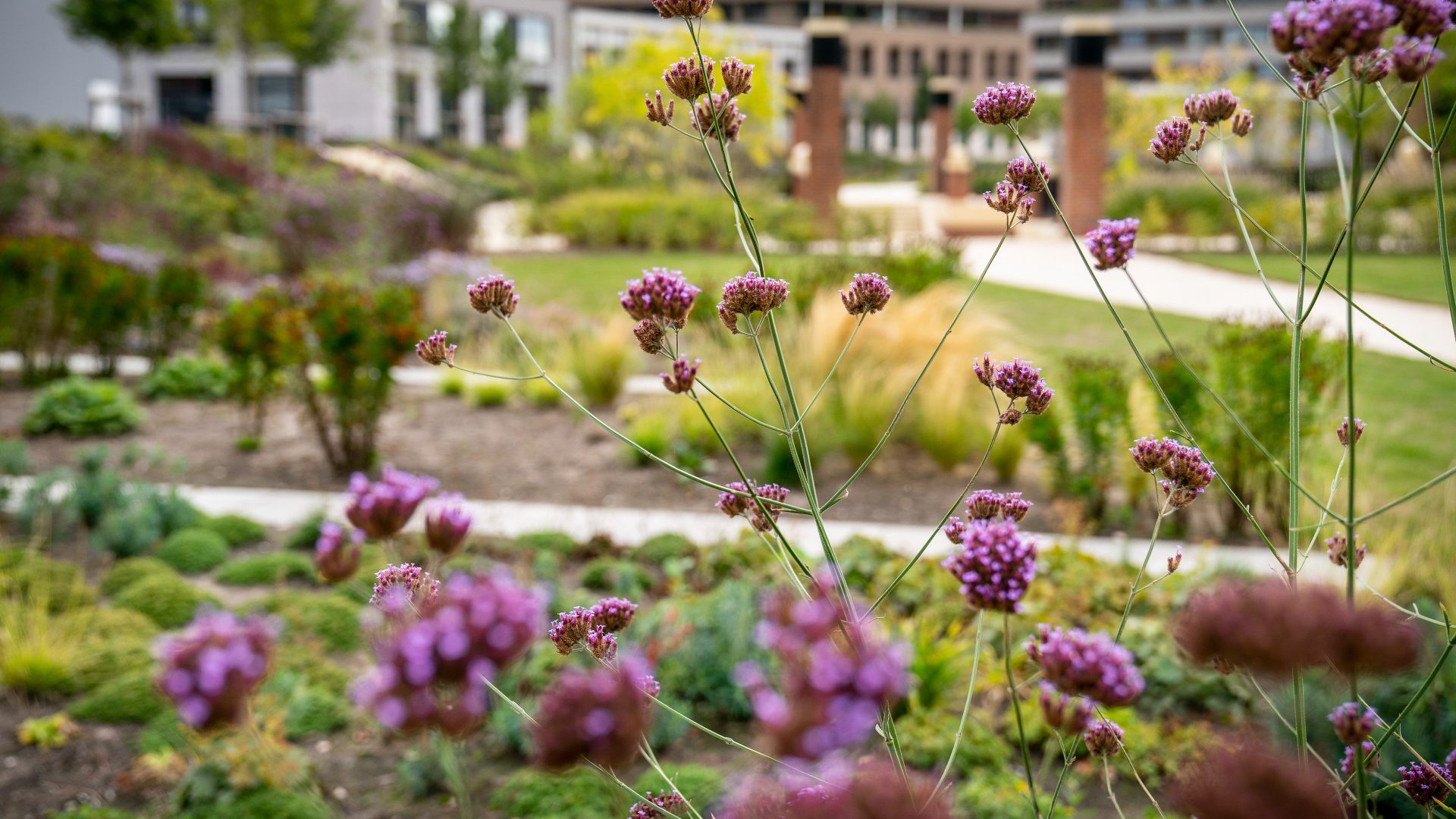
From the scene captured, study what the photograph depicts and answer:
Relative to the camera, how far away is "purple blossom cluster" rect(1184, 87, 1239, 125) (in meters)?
1.65

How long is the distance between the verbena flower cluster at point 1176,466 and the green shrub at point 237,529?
5207mm

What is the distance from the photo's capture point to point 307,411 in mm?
7031

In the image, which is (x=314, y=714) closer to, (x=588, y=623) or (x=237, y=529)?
(x=237, y=529)

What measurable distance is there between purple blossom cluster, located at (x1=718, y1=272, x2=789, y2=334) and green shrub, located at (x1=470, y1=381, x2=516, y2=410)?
7.17m

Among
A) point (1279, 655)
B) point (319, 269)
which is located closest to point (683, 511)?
point (1279, 655)

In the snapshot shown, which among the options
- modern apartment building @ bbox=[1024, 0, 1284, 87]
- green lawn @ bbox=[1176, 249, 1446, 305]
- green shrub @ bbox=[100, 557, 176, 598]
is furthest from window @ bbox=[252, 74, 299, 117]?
green shrub @ bbox=[100, 557, 176, 598]

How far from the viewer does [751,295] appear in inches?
58.7

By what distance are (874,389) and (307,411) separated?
11.9 feet

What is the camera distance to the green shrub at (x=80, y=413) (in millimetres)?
7637

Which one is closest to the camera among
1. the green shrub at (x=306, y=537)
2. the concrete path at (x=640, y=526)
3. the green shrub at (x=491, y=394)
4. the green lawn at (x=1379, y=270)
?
the concrete path at (x=640, y=526)

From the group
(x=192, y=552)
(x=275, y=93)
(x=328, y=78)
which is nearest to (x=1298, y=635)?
(x=192, y=552)

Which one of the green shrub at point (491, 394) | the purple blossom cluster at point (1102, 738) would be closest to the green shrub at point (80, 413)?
the green shrub at point (491, 394)

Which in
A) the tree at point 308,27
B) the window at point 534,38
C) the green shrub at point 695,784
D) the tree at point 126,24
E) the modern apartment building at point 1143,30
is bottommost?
the green shrub at point 695,784

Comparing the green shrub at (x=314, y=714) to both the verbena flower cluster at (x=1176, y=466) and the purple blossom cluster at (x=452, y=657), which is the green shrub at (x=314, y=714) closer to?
the verbena flower cluster at (x=1176, y=466)
